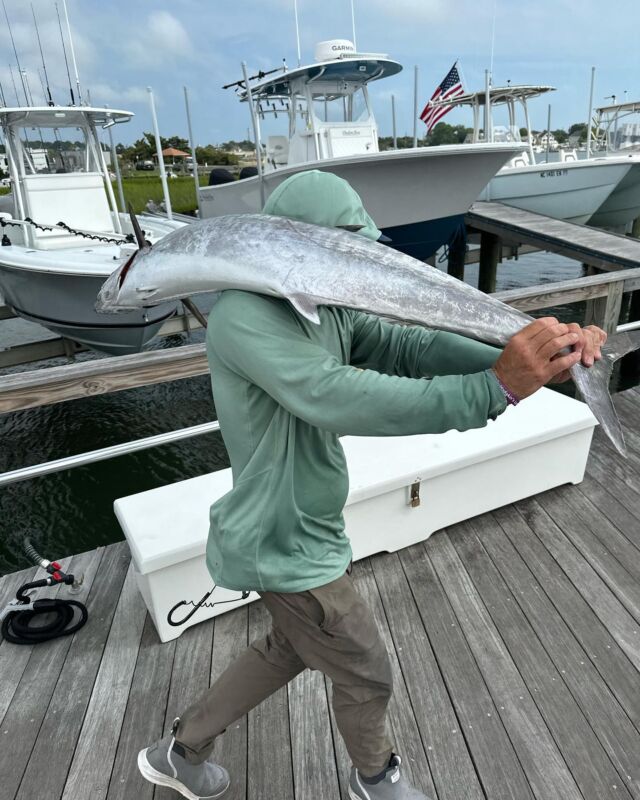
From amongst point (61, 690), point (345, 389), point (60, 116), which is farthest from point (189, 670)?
point (60, 116)

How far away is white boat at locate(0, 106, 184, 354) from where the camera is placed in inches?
283

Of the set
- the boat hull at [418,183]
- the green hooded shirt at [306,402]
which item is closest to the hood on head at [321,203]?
the green hooded shirt at [306,402]

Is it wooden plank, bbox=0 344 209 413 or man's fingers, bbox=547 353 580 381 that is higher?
man's fingers, bbox=547 353 580 381

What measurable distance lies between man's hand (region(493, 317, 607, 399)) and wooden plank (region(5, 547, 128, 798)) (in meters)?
1.75

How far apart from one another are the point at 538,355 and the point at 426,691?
143 cm

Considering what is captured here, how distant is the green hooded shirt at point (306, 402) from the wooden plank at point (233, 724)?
2.59 ft

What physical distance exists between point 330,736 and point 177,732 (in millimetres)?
510

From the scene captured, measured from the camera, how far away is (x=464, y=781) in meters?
1.61

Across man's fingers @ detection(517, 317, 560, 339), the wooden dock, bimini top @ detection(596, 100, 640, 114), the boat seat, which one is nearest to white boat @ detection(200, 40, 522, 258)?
the boat seat

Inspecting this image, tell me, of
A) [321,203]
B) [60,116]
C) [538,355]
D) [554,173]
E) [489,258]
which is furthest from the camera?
[554,173]

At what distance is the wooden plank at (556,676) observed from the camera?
1627 mm

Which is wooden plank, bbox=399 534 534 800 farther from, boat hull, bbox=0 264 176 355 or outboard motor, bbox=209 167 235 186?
outboard motor, bbox=209 167 235 186

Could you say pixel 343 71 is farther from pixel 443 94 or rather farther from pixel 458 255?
pixel 458 255

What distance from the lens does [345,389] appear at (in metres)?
1.00
